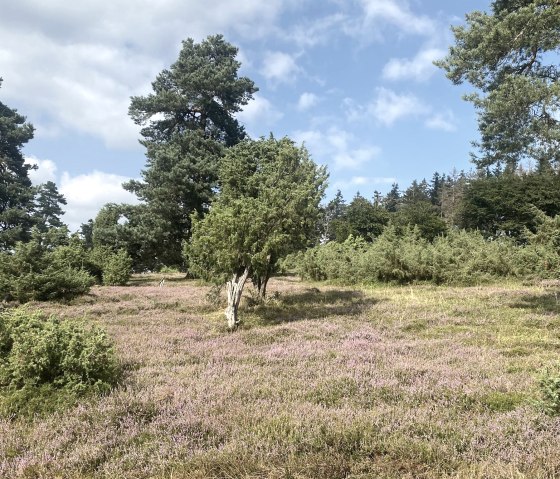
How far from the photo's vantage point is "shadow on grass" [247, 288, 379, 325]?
1494cm

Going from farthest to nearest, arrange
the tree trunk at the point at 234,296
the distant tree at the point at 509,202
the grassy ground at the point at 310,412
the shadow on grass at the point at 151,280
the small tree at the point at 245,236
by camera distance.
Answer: the distant tree at the point at 509,202 → the shadow on grass at the point at 151,280 → the small tree at the point at 245,236 → the tree trunk at the point at 234,296 → the grassy ground at the point at 310,412

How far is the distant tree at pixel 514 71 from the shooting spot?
43.3ft

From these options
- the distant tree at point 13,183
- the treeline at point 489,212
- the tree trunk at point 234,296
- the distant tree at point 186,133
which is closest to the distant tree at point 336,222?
the treeline at point 489,212

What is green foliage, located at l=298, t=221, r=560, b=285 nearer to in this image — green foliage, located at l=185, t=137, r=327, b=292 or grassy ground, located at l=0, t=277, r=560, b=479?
green foliage, located at l=185, t=137, r=327, b=292

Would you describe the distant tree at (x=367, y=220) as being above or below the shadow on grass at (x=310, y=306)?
above

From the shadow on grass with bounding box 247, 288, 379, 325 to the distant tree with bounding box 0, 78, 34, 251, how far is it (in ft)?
108

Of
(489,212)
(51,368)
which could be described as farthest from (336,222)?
(51,368)

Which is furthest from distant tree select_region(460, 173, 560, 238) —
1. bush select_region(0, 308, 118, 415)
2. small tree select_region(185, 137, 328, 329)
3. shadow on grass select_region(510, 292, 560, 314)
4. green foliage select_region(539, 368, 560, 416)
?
bush select_region(0, 308, 118, 415)

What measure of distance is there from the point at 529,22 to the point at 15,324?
52.7 feet

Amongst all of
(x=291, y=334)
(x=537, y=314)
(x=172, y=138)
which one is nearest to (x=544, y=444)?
(x=291, y=334)

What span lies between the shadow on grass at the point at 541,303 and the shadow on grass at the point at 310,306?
Result: 5.42 m

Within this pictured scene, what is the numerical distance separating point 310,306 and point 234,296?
499cm

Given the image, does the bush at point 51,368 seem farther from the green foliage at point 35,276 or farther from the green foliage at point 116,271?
the green foliage at point 116,271

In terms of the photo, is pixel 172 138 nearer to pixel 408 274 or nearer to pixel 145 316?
pixel 408 274
